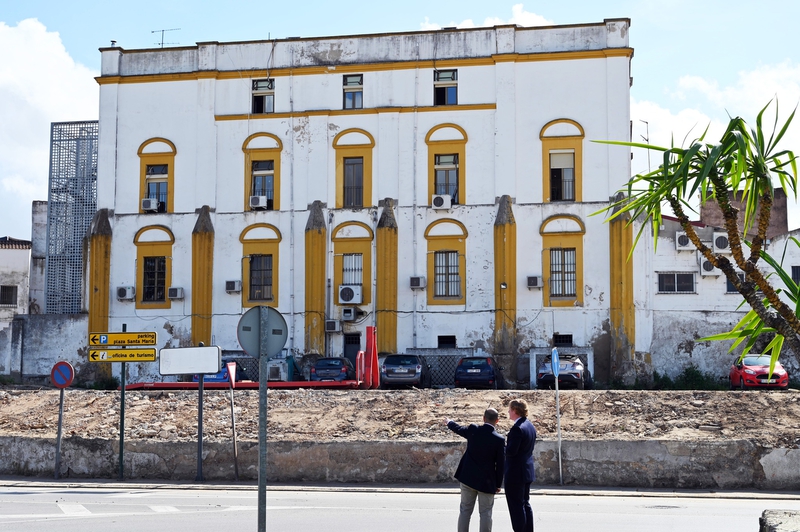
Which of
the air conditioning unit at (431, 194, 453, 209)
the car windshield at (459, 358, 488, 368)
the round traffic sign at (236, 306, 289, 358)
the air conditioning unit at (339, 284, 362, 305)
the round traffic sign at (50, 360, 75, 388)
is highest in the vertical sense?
the air conditioning unit at (431, 194, 453, 209)

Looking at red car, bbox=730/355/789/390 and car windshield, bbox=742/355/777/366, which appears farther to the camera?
car windshield, bbox=742/355/777/366

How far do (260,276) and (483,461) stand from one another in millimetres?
31669

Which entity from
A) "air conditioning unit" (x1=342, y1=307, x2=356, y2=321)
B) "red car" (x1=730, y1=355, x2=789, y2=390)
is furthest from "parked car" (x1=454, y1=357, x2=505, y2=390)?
"red car" (x1=730, y1=355, x2=789, y2=390)

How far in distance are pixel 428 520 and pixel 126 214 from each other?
31.9 meters

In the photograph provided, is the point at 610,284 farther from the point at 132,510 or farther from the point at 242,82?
the point at 132,510

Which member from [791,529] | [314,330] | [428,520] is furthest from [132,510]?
[314,330]

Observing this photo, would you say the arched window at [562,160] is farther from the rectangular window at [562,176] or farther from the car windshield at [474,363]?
the car windshield at [474,363]

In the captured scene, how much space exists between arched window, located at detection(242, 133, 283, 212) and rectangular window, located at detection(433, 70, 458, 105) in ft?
23.3

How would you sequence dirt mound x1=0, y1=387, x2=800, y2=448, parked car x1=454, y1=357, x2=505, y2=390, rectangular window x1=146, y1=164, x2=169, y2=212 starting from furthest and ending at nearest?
1. rectangular window x1=146, y1=164, x2=169, y2=212
2. parked car x1=454, y1=357, x2=505, y2=390
3. dirt mound x1=0, y1=387, x2=800, y2=448

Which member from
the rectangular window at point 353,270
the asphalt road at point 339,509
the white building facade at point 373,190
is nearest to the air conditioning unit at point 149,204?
the white building facade at point 373,190

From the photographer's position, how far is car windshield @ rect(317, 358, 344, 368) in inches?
1398

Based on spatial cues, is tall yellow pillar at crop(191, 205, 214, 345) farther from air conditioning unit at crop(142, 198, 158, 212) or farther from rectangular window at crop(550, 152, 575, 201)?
rectangular window at crop(550, 152, 575, 201)

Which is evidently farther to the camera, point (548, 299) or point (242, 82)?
point (242, 82)

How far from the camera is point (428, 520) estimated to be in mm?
13469
